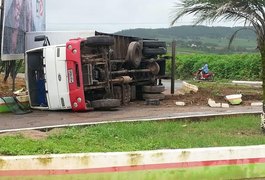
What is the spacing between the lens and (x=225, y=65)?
3975cm

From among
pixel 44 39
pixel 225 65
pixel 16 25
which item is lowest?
pixel 225 65

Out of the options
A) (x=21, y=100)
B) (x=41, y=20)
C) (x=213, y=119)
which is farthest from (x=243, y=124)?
(x=41, y=20)

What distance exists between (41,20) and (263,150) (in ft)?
61.5

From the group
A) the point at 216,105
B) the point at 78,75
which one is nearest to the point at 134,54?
the point at 216,105

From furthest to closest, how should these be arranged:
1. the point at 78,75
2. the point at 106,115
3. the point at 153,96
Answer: the point at 153,96, the point at 78,75, the point at 106,115

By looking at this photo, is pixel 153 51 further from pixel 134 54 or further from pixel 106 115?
pixel 106 115

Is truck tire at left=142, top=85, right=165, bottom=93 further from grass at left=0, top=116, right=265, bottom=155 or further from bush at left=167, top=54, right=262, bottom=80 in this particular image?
bush at left=167, top=54, right=262, bottom=80

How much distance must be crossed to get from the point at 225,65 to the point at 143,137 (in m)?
31.8

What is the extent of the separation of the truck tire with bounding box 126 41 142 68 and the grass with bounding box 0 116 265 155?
17.0ft

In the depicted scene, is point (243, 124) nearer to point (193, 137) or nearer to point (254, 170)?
point (193, 137)

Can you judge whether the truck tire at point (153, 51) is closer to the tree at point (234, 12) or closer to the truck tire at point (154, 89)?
the truck tire at point (154, 89)

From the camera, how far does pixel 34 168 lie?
6230 mm

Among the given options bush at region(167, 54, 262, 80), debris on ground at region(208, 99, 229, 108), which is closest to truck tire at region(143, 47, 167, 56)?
debris on ground at region(208, 99, 229, 108)

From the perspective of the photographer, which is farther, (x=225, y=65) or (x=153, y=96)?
(x=225, y=65)
